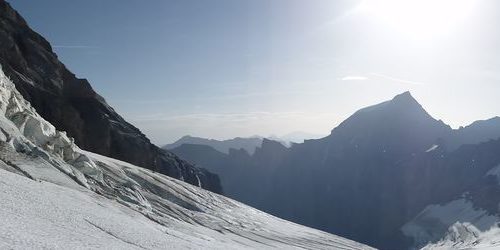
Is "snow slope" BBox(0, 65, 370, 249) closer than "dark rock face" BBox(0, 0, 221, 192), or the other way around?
"snow slope" BBox(0, 65, 370, 249)

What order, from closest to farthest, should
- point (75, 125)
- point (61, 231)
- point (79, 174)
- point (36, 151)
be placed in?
point (61, 231), point (36, 151), point (79, 174), point (75, 125)

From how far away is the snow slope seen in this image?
71.7 ft

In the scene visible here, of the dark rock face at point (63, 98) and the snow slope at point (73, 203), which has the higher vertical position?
the dark rock face at point (63, 98)

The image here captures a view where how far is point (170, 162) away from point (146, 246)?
101 metres

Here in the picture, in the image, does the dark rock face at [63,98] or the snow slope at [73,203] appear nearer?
the snow slope at [73,203]

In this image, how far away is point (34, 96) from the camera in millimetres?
81312

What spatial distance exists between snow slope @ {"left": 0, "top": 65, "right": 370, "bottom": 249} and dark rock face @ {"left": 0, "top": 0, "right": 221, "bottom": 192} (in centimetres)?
2903

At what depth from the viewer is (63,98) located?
9081cm

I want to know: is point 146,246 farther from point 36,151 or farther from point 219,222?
point 219,222

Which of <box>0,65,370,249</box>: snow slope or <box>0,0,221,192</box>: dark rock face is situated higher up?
<box>0,0,221,192</box>: dark rock face

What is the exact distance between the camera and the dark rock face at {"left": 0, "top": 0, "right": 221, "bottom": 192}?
82000 mm

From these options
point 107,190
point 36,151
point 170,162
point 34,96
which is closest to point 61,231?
point 36,151

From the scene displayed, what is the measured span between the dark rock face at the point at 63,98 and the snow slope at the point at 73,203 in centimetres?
2903

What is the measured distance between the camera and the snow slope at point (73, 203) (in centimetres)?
2185
